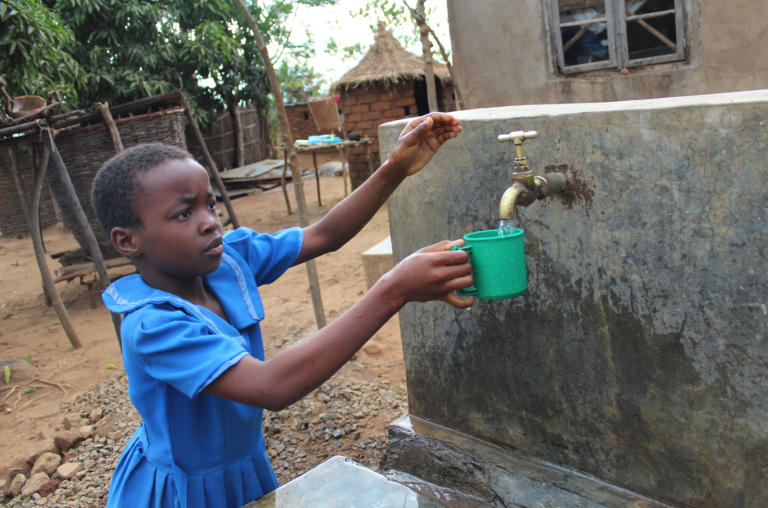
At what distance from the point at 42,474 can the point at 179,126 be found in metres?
4.05

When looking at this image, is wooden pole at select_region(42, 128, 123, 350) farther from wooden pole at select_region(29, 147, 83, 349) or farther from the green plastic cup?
the green plastic cup

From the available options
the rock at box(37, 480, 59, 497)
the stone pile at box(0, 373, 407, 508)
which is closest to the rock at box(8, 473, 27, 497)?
the stone pile at box(0, 373, 407, 508)

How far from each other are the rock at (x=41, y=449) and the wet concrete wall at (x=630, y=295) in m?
2.44

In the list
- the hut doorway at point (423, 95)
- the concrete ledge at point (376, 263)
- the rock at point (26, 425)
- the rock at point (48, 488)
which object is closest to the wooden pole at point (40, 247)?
the rock at point (26, 425)

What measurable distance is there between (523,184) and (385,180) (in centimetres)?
41

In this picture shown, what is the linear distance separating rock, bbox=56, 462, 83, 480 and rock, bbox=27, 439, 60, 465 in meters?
0.25

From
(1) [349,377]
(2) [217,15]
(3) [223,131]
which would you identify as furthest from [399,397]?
(3) [223,131]

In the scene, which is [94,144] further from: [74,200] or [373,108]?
[373,108]

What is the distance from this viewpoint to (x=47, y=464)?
289 cm

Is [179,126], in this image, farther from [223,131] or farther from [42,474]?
[223,131]

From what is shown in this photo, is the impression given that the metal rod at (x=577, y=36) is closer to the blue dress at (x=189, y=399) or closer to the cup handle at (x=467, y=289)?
the blue dress at (x=189, y=399)

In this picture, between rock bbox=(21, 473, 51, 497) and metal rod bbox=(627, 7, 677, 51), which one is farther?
metal rod bbox=(627, 7, 677, 51)


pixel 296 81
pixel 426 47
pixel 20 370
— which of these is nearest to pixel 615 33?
pixel 426 47

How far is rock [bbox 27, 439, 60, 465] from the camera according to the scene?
9.78 feet
